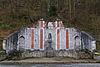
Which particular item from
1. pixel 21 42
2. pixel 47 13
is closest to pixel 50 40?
pixel 21 42

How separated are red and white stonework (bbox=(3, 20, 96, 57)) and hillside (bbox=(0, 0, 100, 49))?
447 inches

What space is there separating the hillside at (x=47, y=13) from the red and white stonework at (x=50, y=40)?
11.4 m

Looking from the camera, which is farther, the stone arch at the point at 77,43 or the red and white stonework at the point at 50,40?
the stone arch at the point at 77,43

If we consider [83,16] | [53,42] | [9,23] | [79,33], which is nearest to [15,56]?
[53,42]

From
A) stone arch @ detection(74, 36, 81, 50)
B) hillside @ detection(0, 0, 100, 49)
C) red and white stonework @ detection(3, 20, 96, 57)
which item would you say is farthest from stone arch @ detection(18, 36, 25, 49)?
hillside @ detection(0, 0, 100, 49)

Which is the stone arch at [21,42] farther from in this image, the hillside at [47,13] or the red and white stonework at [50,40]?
the hillside at [47,13]

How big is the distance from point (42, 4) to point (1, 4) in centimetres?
1292

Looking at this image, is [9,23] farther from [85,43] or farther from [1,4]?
[85,43]

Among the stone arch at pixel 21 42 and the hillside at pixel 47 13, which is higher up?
the hillside at pixel 47 13

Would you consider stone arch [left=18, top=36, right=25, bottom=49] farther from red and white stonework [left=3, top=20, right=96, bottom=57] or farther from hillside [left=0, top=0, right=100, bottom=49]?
hillside [left=0, top=0, right=100, bottom=49]

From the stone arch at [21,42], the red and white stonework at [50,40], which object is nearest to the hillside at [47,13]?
the red and white stonework at [50,40]

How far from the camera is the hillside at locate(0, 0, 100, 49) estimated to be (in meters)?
33.2

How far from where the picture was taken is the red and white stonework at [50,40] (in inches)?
753

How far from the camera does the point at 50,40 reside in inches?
757
